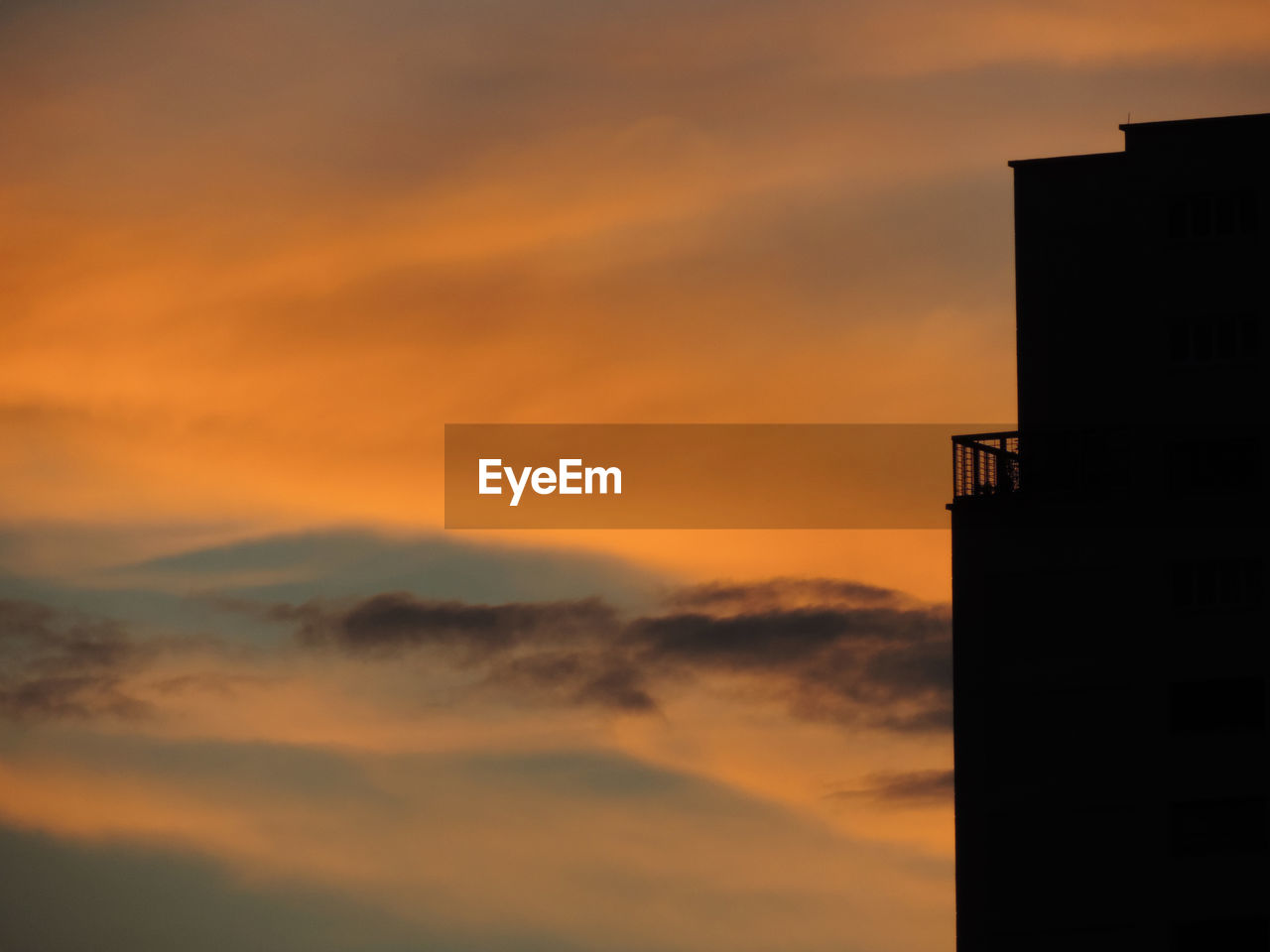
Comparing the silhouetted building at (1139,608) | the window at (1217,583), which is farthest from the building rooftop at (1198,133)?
the window at (1217,583)

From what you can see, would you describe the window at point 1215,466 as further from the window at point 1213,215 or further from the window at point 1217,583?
the window at point 1213,215

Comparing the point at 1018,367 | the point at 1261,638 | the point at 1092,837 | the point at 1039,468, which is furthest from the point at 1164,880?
the point at 1018,367

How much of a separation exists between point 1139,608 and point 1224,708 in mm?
3393

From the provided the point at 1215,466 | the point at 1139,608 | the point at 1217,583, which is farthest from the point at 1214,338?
the point at 1139,608

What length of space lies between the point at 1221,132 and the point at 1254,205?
2224 millimetres

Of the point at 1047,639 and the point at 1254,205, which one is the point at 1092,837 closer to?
the point at 1047,639

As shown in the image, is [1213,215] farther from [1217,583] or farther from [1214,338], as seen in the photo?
[1217,583]

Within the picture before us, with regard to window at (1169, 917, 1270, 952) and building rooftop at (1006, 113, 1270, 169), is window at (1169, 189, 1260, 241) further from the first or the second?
window at (1169, 917, 1270, 952)

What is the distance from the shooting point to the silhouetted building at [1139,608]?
5231 cm

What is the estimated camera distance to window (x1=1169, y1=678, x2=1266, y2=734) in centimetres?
5256

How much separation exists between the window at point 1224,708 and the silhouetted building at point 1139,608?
0.05 meters

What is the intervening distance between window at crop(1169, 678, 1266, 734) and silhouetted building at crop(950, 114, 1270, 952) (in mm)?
52

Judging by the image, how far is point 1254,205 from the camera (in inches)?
2188

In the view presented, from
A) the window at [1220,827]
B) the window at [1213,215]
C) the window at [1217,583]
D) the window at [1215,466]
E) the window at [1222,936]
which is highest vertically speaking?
the window at [1213,215]
